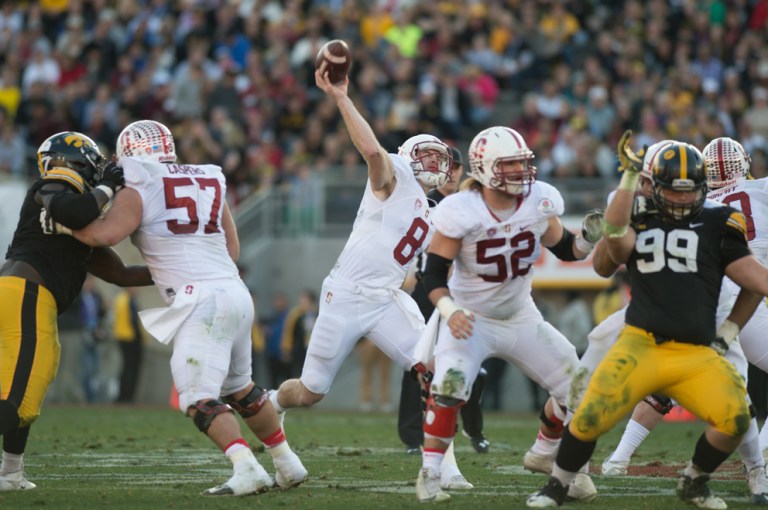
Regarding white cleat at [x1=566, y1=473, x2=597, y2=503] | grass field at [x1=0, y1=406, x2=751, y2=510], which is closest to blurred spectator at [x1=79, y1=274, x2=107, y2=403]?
grass field at [x1=0, y1=406, x2=751, y2=510]

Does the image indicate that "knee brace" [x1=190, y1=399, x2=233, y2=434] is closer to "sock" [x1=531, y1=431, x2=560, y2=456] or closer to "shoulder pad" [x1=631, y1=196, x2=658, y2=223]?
"sock" [x1=531, y1=431, x2=560, y2=456]

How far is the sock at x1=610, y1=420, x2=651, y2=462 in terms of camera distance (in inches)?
303

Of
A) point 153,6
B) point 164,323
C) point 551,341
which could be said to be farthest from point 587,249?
point 153,6

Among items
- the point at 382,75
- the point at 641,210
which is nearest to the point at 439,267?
the point at 641,210

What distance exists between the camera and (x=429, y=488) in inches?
242

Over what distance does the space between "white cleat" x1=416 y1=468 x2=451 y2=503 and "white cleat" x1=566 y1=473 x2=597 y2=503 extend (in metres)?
0.62

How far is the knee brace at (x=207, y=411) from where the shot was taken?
6.26 metres

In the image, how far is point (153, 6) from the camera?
64.3 feet

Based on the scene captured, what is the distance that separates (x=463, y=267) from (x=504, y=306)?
11.4 inches

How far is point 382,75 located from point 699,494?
1241 cm

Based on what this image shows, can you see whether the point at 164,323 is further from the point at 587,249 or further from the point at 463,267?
the point at 587,249

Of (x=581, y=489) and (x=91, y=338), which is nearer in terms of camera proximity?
(x=581, y=489)

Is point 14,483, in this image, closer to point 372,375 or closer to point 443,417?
point 443,417

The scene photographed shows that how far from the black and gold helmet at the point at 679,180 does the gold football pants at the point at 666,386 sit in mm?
649
